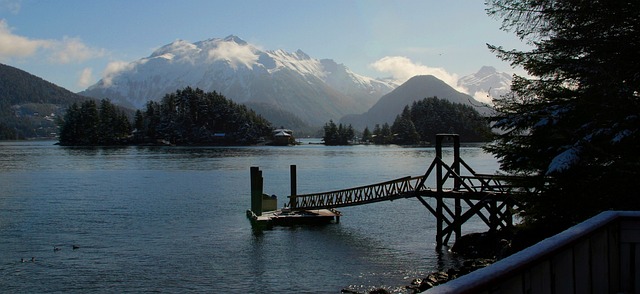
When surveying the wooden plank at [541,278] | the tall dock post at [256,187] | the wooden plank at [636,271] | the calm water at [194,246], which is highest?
the wooden plank at [541,278]

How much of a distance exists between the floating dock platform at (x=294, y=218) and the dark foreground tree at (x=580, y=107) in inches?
780

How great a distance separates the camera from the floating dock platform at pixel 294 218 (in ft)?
120

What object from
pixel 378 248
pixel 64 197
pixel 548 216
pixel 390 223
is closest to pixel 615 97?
pixel 548 216

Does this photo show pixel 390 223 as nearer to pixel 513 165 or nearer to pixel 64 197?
pixel 513 165

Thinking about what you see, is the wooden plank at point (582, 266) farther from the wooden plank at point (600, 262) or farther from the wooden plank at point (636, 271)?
the wooden plank at point (636, 271)

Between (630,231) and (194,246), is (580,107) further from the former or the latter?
(194,246)

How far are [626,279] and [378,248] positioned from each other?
2484 centimetres

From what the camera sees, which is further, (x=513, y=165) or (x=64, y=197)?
(x=64, y=197)

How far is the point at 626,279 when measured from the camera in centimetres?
584

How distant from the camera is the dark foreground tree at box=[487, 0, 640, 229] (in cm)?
1595

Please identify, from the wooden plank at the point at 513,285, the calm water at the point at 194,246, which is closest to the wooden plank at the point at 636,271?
the wooden plank at the point at 513,285

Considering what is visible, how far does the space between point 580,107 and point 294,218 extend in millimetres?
22881

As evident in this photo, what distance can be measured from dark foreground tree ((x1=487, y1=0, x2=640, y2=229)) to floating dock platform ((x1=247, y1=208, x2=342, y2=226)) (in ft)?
65.0

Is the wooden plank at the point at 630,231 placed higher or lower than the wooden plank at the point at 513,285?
higher
